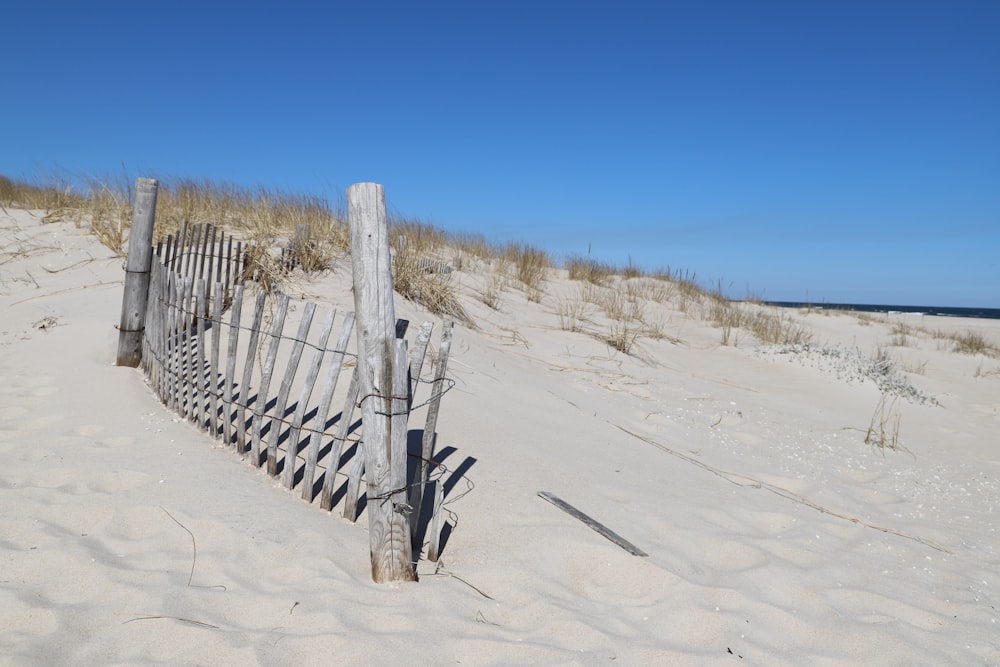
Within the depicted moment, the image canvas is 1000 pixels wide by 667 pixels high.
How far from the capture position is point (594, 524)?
287 cm

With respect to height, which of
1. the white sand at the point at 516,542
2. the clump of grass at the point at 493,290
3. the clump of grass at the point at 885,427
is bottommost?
the white sand at the point at 516,542

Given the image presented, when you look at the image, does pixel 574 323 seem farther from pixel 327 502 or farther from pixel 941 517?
pixel 327 502

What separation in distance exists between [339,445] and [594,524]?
1263 mm

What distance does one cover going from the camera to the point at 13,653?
65.0 inches

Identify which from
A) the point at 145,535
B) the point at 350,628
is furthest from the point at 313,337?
the point at 350,628

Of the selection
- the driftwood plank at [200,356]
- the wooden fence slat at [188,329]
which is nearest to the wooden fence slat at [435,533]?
the driftwood plank at [200,356]

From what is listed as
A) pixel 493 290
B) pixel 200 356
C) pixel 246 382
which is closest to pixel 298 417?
pixel 246 382

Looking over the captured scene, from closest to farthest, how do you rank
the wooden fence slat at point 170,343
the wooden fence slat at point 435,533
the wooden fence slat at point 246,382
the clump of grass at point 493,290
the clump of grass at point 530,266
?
the wooden fence slat at point 435,533, the wooden fence slat at point 246,382, the wooden fence slat at point 170,343, the clump of grass at point 493,290, the clump of grass at point 530,266

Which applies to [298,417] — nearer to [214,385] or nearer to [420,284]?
[214,385]

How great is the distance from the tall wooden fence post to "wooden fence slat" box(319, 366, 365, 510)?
399mm

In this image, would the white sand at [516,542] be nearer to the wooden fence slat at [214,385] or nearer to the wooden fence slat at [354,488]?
the wooden fence slat at [354,488]

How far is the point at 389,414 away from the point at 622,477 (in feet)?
6.21

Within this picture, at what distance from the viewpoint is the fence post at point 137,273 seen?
454cm

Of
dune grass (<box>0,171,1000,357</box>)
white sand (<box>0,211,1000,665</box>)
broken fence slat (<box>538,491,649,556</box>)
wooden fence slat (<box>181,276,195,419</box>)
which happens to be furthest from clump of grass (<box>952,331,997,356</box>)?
wooden fence slat (<box>181,276,195,419</box>)
